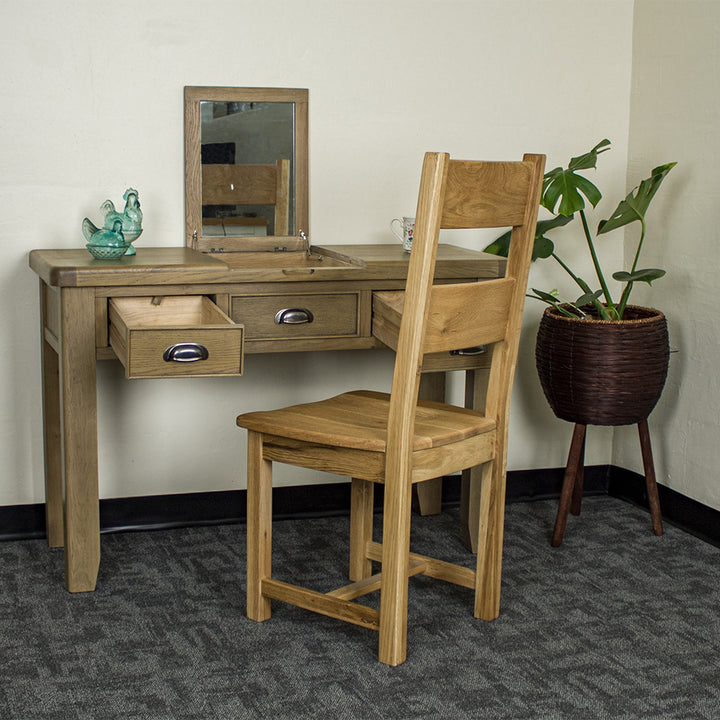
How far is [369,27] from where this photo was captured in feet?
9.50

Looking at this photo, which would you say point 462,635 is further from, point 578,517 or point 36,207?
point 36,207

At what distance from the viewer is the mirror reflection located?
280 cm

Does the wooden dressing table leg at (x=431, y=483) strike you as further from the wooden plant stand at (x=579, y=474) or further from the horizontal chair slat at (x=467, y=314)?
the horizontal chair slat at (x=467, y=314)

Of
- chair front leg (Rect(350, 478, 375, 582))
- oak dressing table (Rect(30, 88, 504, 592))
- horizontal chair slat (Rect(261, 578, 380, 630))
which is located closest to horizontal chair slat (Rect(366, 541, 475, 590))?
chair front leg (Rect(350, 478, 375, 582))

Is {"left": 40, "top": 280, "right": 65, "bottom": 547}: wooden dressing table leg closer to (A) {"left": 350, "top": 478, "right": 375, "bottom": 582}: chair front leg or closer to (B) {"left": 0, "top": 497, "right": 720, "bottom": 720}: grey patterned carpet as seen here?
(B) {"left": 0, "top": 497, "right": 720, "bottom": 720}: grey patterned carpet

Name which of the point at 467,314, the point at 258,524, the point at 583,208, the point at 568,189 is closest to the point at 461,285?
the point at 467,314

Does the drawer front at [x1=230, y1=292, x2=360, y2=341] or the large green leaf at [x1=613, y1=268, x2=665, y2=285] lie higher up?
the large green leaf at [x1=613, y1=268, x2=665, y2=285]

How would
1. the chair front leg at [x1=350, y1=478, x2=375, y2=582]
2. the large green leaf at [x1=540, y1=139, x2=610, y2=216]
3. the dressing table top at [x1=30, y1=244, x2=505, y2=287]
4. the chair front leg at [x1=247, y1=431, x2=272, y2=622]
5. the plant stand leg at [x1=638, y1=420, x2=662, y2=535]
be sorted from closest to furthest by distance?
the chair front leg at [x1=247, y1=431, x2=272, y2=622], the dressing table top at [x1=30, y1=244, x2=505, y2=287], the chair front leg at [x1=350, y1=478, x2=375, y2=582], the large green leaf at [x1=540, y1=139, x2=610, y2=216], the plant stand leg at [x1=638, y1=420, x2=662, y2=535]

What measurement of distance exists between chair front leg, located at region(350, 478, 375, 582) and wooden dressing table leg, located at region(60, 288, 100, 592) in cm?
62

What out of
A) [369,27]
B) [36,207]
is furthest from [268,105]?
[36,207]

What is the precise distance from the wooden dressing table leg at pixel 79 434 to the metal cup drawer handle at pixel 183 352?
32 cm

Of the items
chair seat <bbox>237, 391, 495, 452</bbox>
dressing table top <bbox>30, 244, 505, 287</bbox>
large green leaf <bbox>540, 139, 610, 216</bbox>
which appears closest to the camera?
chair seat <bbox>237, 391, 495, 452</bbox>

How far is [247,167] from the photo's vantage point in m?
2.83

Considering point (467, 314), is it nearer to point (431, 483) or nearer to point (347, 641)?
point (347, 641)
